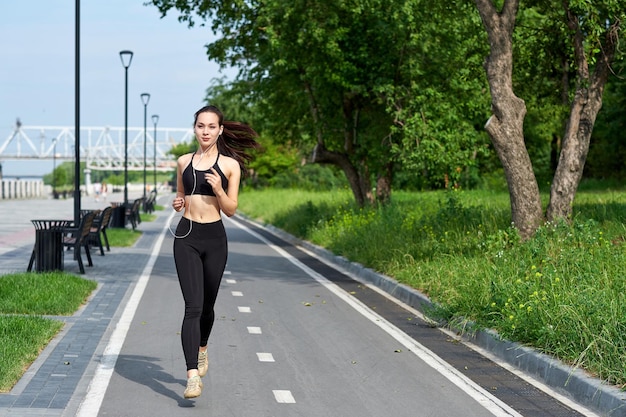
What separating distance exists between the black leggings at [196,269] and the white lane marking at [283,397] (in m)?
0.67

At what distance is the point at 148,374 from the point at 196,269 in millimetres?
1426

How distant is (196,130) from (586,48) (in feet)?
33.0

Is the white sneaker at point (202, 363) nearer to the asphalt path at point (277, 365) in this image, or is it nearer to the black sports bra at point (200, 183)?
the asphalt path at point (277, 365)

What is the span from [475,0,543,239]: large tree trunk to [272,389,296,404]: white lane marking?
305 inches

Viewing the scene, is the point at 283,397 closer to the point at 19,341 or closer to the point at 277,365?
the point at 277,365

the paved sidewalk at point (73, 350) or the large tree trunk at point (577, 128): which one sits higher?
→ the large tree trunk at point (577, 128)

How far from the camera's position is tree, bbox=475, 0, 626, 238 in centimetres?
1448

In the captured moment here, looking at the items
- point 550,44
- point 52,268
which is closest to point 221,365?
point 52,268

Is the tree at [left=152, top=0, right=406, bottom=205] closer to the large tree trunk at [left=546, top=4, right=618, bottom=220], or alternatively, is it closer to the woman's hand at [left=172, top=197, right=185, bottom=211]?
the large tree trunk at [left=546, top=4, right=618, bottom=220]

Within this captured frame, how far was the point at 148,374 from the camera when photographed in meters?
8.09

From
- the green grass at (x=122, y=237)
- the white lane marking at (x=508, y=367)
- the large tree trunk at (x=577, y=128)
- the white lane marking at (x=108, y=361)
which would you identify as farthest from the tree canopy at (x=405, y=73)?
the white lane marking at (x=108, y=361)

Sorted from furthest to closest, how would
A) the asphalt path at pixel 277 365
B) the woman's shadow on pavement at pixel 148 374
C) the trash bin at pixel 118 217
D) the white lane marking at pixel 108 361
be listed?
the trash bin at pixel 118 217 < the woman's shadow on pavement at pixel 148 374 < the asphalt path at pixel 277 365 < the white lane marking at pixel 108 361

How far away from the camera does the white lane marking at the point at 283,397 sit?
23.5 feet

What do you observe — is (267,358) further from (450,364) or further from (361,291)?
(361,291)
